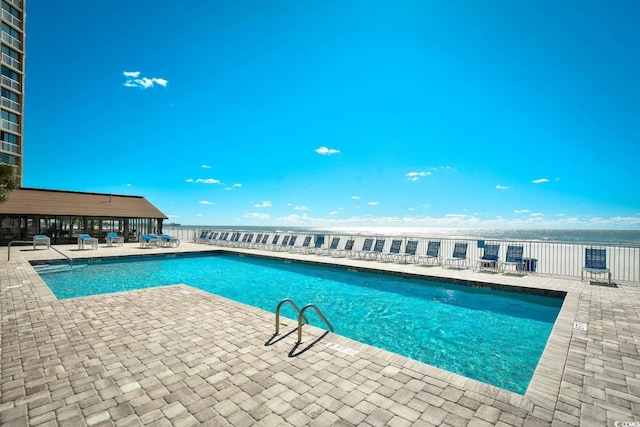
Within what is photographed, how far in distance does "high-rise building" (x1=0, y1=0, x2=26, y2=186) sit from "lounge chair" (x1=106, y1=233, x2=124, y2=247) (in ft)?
51.0

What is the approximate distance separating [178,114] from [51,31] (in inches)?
254

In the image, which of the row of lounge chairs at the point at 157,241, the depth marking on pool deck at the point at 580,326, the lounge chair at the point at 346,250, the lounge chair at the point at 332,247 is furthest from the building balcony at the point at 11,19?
the depth marking on pool deck at the point at 580,326

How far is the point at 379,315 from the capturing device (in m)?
6.62

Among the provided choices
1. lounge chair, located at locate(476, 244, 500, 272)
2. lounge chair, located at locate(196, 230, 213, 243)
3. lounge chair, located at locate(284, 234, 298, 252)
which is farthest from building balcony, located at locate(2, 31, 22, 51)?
lounge chair, located at locate(476, 244, 500, 272)

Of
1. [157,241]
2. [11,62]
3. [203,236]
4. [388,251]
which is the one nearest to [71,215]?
[157,241]

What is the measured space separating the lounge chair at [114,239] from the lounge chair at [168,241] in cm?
215

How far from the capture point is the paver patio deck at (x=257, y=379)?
2.39 m

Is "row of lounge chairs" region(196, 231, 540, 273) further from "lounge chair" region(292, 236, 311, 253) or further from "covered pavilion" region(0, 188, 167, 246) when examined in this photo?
"covered pavilion" region(0, 188, 167, 246)

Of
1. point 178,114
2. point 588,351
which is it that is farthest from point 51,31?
point 588,351

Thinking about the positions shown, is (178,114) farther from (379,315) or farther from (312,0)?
(379,315)

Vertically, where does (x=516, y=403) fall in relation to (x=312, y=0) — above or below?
below

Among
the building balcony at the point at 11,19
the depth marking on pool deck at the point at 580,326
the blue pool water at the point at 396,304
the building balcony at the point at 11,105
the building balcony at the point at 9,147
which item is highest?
the building balcony at the point at 11,19

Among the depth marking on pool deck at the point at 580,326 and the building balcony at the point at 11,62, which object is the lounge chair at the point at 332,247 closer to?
the depth marking on pool deck at the point at 580,326

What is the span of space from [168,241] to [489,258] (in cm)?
1691
